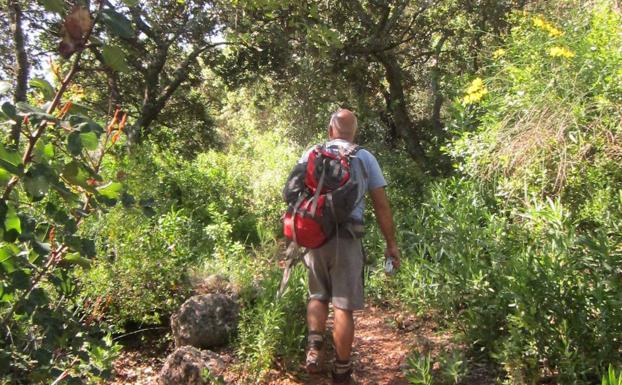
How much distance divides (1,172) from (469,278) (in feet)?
9.74

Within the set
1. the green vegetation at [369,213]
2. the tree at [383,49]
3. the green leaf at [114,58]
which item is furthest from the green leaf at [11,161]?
the tree at [383,49]

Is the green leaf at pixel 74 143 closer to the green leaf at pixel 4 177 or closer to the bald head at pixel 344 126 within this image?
the green leaf at pixel 4 177

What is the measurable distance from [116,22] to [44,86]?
291 millimetres

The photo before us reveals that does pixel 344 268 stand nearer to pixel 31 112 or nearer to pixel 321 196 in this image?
pixel 321 196

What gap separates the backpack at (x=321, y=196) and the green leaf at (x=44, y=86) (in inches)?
72.0

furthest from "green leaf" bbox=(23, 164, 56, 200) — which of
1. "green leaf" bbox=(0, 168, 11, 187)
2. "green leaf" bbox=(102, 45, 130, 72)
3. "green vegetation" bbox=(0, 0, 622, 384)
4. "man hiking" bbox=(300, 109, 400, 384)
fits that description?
"man hiking" bbox=(300, 109, 400, 384)

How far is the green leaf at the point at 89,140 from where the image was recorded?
4.78 feet

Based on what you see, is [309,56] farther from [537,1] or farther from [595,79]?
[595,79]

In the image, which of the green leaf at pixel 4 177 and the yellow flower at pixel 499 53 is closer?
the green leaf at pixel 4 177

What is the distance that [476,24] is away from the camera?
823cm

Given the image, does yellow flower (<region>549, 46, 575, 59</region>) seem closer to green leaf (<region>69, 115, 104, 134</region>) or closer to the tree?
the tree

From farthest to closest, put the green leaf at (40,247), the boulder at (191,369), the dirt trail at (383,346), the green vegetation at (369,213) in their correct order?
the dirt trail at (383,346) < the boulder at (191,369) < the green vegetation at (369,213) < the green leaf at (40,247)

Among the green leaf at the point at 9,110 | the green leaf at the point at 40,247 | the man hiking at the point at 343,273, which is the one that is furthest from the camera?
the man hiking at the point at 343,273

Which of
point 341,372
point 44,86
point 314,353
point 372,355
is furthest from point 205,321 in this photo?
point 44,86
